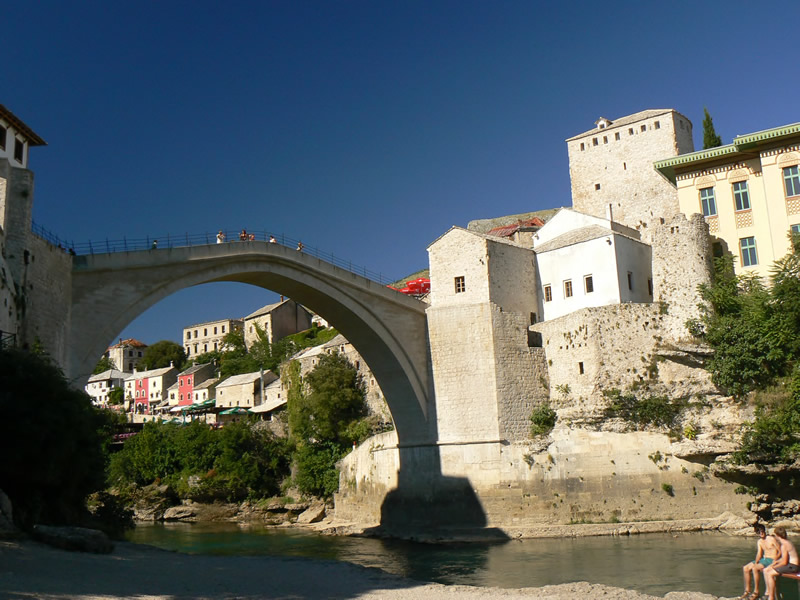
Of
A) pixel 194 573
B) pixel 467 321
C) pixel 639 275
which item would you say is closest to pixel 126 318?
pixel 194 573

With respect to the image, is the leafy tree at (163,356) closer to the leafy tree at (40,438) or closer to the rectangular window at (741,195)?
the rectangular window at (741,195)

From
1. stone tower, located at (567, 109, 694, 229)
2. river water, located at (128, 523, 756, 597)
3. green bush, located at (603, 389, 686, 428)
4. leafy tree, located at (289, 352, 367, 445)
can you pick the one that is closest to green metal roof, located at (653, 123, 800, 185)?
stone tower, located at (567, 109, 694, 229)

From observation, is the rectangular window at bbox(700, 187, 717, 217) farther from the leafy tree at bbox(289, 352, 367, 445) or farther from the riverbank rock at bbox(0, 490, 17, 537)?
the riverbank rock at bbox(0, 490, 17, 537)

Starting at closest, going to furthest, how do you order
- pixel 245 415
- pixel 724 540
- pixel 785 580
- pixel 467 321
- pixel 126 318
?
pixel 785 580 < pixel 126 318 < pixel 724 540 < pixel 467 321 < pixel 245 415

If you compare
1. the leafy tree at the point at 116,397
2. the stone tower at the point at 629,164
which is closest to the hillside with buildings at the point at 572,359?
the stone tower at the point at 629,164

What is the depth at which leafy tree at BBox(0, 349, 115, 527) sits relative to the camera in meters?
15.2

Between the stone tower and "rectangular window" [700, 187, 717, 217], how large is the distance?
7.35m

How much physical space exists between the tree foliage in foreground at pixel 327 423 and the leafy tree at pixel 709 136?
21.7m

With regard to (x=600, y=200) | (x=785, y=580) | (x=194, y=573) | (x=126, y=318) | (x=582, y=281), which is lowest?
(x=785, y=580)

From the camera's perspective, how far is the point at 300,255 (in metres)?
28.8

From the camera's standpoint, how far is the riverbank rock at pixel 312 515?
126 ft

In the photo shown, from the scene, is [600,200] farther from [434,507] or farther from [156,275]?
[156,275]

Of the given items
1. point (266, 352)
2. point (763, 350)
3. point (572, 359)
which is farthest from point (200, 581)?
point (266, 352)

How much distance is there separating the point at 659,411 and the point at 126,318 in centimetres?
1861
